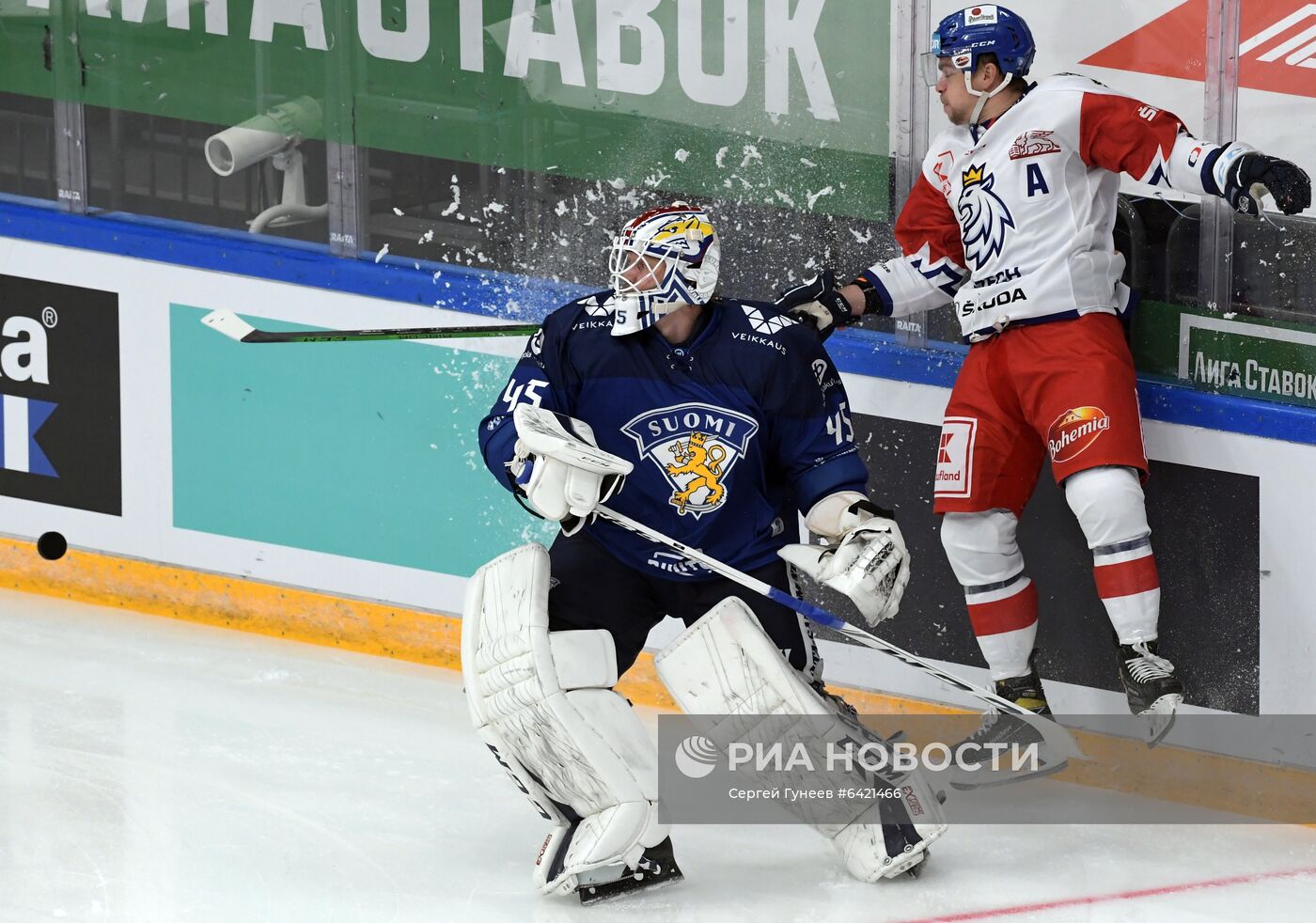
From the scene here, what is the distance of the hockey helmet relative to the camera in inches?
147

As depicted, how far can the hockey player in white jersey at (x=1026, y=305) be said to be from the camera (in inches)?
146

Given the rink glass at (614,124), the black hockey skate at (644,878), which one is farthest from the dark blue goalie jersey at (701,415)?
the rink glass at (614,124)

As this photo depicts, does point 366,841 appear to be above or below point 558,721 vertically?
below

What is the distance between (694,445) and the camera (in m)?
3.55

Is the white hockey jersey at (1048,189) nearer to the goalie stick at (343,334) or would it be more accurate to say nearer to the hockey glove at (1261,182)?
the hockey glove at (1261,182)

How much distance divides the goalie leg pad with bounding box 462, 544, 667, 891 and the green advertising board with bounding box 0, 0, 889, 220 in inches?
49.0

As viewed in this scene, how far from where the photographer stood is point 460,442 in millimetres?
4781

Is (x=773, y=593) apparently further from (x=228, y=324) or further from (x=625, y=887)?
(x=228, y=324)

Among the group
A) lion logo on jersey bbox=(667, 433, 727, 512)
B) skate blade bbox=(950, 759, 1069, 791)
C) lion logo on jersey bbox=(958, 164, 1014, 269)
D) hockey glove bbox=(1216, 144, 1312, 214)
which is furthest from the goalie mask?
skate blade bbox=(950, 759, 1069, 791)

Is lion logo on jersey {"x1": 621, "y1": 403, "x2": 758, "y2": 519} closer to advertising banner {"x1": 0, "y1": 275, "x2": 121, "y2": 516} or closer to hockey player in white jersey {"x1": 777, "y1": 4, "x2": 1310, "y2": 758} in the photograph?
hockey player in white jersey {"x1": 777, "y1": 4, "x2": 1310, "y2": 758}

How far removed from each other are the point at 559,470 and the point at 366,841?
883 mm

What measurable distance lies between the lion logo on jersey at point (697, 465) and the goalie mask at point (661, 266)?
0.20 metres

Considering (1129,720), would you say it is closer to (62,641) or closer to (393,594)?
(393,594)

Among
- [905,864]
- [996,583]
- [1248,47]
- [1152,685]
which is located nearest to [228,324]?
[996,583]
